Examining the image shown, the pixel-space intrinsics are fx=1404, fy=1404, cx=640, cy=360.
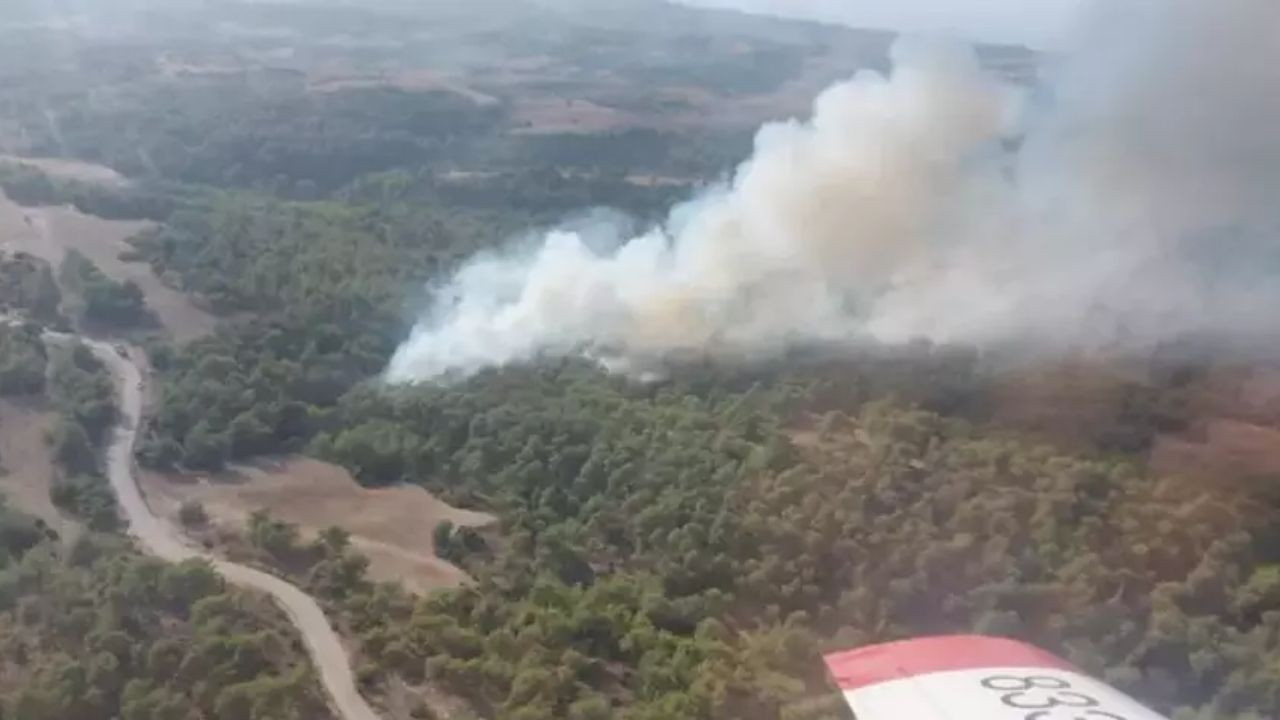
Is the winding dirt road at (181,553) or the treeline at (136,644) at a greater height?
the treeline at (136,644)

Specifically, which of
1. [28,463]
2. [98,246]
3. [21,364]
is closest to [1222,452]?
[28,463]

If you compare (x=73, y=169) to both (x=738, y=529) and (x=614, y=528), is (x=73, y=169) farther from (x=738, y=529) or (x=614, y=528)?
(x=738, y=529)

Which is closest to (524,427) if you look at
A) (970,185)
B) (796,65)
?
(970,185)

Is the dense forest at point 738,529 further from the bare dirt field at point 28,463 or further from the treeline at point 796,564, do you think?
the bare dirt field at point 28,463

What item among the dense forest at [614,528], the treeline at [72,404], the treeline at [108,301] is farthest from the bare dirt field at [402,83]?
the treeline at [72,404]

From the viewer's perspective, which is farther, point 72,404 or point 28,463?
point 72,404

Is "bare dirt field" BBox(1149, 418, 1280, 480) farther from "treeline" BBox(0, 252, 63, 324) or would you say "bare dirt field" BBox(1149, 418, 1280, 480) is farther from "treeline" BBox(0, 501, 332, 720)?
"treeline" BBox(0, 252, 63, 324)

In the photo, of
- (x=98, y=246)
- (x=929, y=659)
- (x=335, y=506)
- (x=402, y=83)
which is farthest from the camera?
(x=402, y=83)
